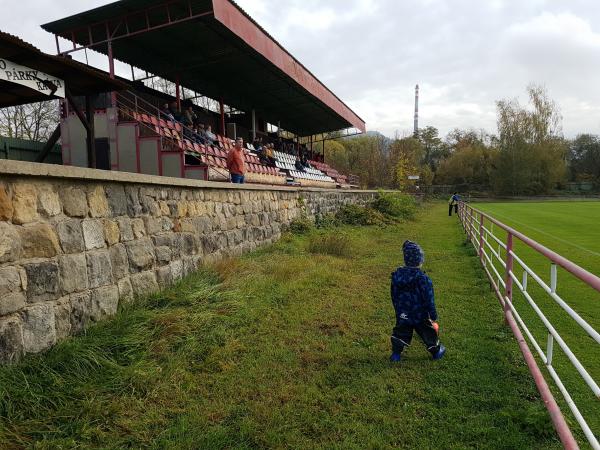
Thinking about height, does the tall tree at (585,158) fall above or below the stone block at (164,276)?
above

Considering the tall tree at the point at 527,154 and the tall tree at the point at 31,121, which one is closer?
the tall tree at the point at 31,121

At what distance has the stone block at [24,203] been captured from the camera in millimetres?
3463

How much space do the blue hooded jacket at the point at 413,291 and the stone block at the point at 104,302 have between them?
309cm

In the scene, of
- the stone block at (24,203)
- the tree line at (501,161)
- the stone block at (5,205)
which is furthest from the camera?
the tree line at (501,161)

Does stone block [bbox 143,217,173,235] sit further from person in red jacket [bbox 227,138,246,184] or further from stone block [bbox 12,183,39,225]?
person in red jacket [bbox 227,138,246,184]

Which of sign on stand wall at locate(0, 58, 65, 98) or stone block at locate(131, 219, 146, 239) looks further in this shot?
stone block at locate(131, 219, 146, 239)

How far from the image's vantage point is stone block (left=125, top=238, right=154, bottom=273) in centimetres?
499

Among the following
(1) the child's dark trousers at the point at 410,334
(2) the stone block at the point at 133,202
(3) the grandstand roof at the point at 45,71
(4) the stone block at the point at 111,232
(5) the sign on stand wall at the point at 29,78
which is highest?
(3) the grandstand roof at the point at 45,71

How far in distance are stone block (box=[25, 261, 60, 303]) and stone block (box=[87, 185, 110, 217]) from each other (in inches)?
32.2

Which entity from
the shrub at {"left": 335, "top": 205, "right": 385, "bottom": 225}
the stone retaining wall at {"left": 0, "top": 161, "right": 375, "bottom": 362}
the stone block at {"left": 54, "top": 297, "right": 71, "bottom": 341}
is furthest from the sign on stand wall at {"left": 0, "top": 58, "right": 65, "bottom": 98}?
the shrub at {"left": 335, "top": 205, "right": 385, "bottom": 225}

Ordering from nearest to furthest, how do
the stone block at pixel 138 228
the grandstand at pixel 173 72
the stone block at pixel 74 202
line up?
the stone block at pixel 74 202, the stone block at pixel 138 228, the grandstand at pixel 173 72

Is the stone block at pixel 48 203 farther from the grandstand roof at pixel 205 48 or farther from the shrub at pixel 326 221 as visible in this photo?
the shrub at pixel 326 221

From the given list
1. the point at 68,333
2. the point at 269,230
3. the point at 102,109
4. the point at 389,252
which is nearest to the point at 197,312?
the point at 68,333

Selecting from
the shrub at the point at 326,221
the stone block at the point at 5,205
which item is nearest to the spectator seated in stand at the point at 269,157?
the shrub at the point at 326,221
